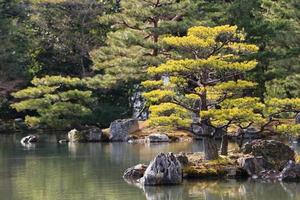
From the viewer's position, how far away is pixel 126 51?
31078 mm

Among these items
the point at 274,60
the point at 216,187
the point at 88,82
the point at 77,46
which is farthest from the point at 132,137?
the point at 216,187

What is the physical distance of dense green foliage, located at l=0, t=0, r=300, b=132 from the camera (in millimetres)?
20938

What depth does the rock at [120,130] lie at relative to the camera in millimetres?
29734

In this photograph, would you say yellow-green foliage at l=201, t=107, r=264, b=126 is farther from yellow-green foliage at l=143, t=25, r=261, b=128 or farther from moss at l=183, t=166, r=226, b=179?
moss at l=183, t=166, r=226, b=179

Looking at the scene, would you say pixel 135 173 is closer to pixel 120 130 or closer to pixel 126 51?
pixel 120 130

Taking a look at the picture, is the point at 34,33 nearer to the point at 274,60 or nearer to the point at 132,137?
the point at 132,137

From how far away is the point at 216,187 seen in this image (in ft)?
51.9

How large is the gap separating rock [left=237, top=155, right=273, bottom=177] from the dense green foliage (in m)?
1.40

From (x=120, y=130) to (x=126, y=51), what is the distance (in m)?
3.76

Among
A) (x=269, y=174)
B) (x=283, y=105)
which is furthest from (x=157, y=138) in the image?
(x=269, y=174)

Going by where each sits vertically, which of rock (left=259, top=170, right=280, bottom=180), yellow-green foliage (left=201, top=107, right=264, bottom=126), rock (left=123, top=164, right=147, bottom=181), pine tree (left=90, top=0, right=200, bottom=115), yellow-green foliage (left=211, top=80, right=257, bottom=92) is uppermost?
pine tree (left=90, top=0, right=200, bottom=115)

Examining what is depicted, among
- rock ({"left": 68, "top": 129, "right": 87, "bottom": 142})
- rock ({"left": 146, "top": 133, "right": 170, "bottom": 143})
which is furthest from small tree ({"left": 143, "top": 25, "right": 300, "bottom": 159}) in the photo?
rock ({"left": 68, "top": 129, "right": 87, "bottom": 142})

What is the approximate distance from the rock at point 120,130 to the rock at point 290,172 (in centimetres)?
1380

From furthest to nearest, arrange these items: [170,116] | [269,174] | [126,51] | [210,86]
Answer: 1. [126,51]
2. [210,86]
3. [170,116]
4. [269,174]
